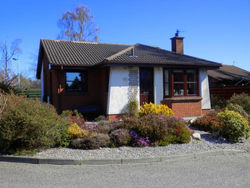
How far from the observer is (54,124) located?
6.93 m

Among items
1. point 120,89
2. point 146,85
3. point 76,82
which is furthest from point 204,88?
point 76,82

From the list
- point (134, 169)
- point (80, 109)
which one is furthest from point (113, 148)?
point (80, 109)

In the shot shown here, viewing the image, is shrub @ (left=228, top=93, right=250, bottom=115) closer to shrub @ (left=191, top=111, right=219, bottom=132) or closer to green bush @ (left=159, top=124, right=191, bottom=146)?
shrub @ (left=191, top=111, right=219, bottom=132)

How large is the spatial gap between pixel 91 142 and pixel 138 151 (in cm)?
143

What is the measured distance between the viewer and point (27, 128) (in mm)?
6352

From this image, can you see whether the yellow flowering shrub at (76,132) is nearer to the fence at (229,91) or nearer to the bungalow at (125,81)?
the bungalow at (125,81)

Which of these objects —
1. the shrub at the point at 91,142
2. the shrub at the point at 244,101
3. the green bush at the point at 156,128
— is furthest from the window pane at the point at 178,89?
the shrub at the point at 91,142

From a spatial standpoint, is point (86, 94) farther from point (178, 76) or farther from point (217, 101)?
point (217, 101)

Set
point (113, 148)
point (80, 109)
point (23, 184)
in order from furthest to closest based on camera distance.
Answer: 1. point (80, 109)
2. point (113, 148)
3. point (23, 184)

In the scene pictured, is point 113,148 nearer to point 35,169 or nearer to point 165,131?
point 165,131

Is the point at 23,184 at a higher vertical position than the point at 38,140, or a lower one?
lower

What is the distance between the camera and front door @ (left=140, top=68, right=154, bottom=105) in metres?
13.0

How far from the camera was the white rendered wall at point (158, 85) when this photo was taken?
13078 millimetres

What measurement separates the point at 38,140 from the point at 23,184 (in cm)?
200
